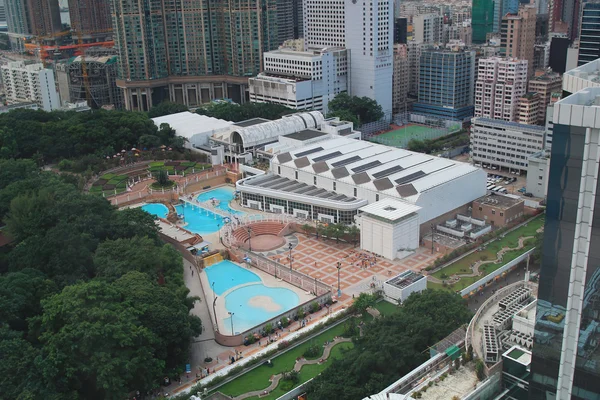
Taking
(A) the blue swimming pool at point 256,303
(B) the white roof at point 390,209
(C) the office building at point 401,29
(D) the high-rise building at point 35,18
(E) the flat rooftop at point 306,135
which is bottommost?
(A) the blue swimming pool at point 256,303


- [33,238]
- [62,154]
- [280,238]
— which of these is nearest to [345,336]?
[280,238]

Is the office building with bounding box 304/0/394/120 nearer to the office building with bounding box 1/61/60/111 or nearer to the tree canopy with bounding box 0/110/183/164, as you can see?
the tree canopy with bounding box 0/110/183/164

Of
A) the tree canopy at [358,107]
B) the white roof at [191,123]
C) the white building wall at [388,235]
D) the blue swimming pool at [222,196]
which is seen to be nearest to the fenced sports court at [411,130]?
the tree canopy at [358,107]

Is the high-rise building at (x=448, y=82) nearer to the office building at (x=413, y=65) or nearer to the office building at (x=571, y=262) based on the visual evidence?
the office building at (x=413, y=65)

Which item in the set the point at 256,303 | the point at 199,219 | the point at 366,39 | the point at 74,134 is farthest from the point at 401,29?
the point at 256,303

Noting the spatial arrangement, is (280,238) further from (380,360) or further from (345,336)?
(380,360)

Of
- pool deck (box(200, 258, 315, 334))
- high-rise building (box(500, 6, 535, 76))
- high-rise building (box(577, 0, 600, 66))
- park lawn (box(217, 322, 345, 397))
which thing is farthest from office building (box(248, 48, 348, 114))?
park lawn (box(217, 322, 345, 397))
